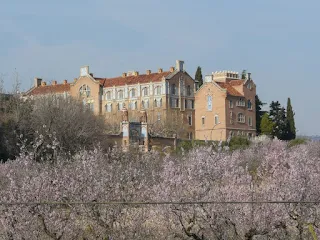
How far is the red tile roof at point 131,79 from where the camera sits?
251 feet

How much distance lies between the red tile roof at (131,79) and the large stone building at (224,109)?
4.87 meters

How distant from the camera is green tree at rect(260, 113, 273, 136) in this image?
2982 inches

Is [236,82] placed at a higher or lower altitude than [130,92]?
higher

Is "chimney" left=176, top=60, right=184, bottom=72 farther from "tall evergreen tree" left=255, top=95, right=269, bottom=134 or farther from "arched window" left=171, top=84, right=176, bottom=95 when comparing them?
"tall evergreen tree" left=255, top=95, right=269, bottom=134

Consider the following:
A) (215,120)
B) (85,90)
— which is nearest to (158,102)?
(215,120)

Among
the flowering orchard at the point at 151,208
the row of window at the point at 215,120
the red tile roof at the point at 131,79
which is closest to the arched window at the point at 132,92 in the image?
the red tile roof at the point at 131,79

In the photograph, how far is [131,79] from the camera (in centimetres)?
7919

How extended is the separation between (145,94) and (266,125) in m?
14.1

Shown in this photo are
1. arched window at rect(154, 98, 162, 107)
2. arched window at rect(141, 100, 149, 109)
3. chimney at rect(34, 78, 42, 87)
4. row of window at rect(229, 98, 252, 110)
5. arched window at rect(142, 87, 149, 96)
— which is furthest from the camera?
chimney at rect(34, 78, 42, 87)

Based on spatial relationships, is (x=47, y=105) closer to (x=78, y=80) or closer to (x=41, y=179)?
(x=41, y=179)

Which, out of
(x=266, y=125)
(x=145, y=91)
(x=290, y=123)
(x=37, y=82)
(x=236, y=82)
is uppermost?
(x=37, y=82)

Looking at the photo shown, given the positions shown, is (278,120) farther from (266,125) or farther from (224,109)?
(224,109)

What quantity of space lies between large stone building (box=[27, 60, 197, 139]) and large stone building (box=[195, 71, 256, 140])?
1908 mm

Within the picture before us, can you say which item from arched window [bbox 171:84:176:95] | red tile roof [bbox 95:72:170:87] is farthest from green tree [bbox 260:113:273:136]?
red tile roof [bbox 95:72:170:87]
